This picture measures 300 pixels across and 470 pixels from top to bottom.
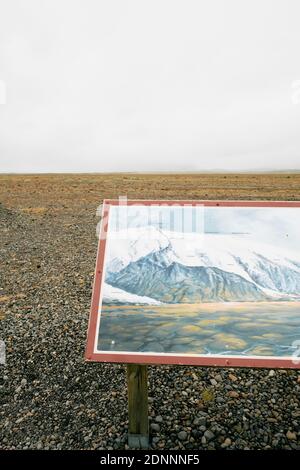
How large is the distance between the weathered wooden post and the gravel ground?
230 millimetres

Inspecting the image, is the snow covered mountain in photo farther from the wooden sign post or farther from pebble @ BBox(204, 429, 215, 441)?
pebble @ BBox(204, 429, 215, 441)

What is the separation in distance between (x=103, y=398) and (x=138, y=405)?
4.99ft

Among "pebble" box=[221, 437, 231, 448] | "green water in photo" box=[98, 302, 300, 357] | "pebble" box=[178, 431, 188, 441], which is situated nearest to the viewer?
"green water in photo" box=[98, 302, 300, 357]

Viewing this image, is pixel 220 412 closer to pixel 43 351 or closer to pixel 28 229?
pixel 43 351

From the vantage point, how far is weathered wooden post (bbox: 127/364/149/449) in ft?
14.5

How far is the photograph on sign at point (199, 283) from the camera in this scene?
14.1 ft

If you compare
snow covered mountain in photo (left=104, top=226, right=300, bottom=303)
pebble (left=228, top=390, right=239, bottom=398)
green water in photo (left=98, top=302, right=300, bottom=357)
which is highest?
snow covered mountain in photo (left=104, top=226, right=300, bottom=303)

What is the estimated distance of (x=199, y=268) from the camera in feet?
15.8

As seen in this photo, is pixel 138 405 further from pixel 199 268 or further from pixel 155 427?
pixel 199 268

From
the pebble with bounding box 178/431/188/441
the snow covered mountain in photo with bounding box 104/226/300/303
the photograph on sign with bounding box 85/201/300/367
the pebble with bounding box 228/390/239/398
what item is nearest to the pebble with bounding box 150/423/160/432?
the pebble with bounding box 178/431/188/441

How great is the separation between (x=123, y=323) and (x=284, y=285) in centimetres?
189

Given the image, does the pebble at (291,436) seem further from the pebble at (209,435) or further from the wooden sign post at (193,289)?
the wooden sign post at (193,289)
